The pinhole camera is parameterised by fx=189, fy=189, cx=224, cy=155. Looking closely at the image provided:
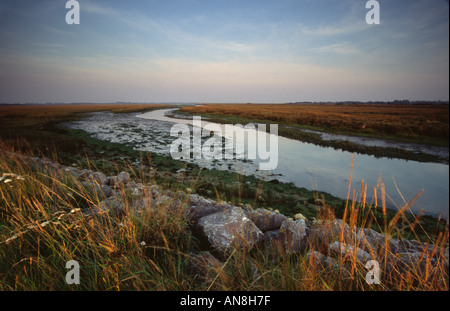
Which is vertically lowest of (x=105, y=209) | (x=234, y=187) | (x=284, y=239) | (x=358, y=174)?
(x=234, y=187)

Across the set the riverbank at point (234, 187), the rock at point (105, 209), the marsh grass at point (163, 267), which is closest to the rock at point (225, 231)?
the marsh grass at point (163, 267)

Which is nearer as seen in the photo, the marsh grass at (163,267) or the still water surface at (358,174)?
the marsh grass at (163,267)

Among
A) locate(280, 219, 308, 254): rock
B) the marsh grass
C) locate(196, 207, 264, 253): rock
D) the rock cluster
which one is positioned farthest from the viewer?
locate(280, 219, 308, 254): rock

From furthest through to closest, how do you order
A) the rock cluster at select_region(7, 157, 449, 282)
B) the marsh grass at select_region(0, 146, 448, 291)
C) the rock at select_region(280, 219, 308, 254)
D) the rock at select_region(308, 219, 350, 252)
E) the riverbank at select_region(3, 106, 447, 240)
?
1. the riverbank at select_region(3, 106, 447, 240)
2. the rock at select_region(280, 219, 308, 254)
3. the rock at select_region(308, 219, 350, 252)
4. the rock cluster at select_region(7, 157, 449, 282)
5. the marsh grass at select_region(0, 146, 448, 291)

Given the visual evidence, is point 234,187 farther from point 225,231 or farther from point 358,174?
point 358,174

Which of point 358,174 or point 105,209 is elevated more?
point 105,209

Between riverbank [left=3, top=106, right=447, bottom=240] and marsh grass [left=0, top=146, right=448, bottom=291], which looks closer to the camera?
marsh grass [left=0, top=146, right=448, bottom=291]

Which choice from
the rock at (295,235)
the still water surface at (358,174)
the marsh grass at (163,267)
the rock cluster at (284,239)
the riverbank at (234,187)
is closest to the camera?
the marsh grass at (163,267)

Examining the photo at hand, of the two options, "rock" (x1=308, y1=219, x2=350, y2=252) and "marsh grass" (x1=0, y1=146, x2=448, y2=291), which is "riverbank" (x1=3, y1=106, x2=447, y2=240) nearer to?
"rock" (x1=308, y1=219, x2=350, y2=252)

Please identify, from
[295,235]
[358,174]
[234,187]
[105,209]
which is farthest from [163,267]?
[358,174]

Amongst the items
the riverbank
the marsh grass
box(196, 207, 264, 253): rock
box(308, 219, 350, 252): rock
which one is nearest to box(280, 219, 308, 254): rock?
box(308, 219, 350, 252): rock

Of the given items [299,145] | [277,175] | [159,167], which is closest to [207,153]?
[159,167]

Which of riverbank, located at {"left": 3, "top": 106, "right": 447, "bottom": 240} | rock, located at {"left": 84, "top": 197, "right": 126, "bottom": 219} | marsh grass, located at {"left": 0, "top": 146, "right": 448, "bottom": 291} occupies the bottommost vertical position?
riverbank, located at {"left": 3, "top": 106, "right": 447, "bottom": 240}

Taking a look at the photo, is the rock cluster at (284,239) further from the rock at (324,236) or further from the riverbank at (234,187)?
the riverbank at (234,187)
